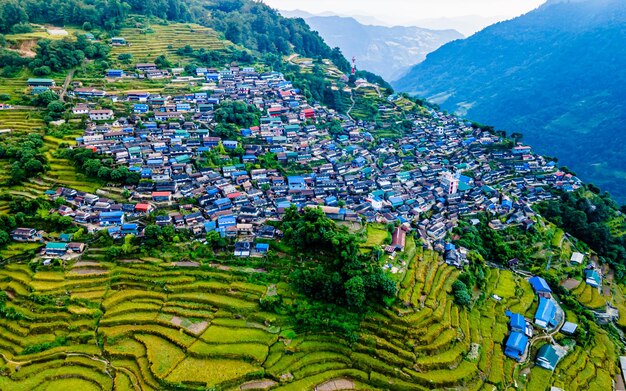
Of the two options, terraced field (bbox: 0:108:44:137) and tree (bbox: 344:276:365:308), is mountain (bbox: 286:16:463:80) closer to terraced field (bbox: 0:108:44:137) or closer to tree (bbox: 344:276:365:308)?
terraced field (bbox: 0:108:44:137)

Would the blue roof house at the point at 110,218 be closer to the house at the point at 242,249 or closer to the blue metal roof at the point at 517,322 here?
the house at the point at 242,249

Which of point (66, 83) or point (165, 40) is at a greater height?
point (165, 40)

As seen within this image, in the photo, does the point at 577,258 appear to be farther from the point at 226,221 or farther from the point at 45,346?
the point at 45,346

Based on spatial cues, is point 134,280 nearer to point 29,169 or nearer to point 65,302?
point 65,302

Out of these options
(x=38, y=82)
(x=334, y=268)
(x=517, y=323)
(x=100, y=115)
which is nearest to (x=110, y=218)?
(x=100, y=115)

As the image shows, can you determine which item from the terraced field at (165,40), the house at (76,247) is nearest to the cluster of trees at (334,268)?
the house at (76,247)

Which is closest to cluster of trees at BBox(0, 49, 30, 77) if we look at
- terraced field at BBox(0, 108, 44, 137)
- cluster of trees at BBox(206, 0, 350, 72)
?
terraced field at BBox(0, 108, 44, 137)

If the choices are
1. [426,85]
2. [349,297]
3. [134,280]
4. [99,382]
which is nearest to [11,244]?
[134,280]

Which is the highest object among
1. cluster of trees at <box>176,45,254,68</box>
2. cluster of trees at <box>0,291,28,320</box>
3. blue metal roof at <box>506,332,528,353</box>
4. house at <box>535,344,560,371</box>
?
cluster of trees at <box>176,45,254,68</box>
